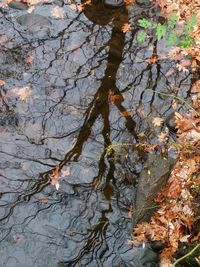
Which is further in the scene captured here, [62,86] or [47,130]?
[62,86]

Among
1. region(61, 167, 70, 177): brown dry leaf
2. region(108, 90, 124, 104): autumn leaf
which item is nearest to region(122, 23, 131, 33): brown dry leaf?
region(108, 90, 124, 104): autumn leaf

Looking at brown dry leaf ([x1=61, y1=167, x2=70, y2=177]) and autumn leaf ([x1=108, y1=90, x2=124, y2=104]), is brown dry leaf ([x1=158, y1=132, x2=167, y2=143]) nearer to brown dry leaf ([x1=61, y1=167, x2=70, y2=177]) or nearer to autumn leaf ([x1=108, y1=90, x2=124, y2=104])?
autumn leaf ([x1=108, y1=90, x2=124, y2=104])

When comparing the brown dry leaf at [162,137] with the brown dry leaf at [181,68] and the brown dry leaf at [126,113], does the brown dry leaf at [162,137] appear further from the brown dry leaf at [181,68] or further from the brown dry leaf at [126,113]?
the brown dry leaf at [181,68]

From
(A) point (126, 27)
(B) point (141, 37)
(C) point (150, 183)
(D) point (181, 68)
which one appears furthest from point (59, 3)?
(C) point (150, 183)

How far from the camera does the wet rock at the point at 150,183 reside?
5.14 metres

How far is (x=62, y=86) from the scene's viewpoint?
6.77 meters

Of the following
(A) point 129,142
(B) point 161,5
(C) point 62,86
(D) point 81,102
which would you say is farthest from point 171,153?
(B) point 161,5

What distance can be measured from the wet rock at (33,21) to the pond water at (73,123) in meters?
0.02

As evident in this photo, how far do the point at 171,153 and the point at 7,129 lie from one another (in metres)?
2.54

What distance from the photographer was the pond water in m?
5.01

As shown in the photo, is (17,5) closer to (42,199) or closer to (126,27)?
(126,27)

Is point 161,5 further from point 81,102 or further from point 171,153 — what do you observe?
point 171,153

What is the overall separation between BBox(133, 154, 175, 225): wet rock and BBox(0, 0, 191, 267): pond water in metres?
0.16

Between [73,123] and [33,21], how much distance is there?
285cm
